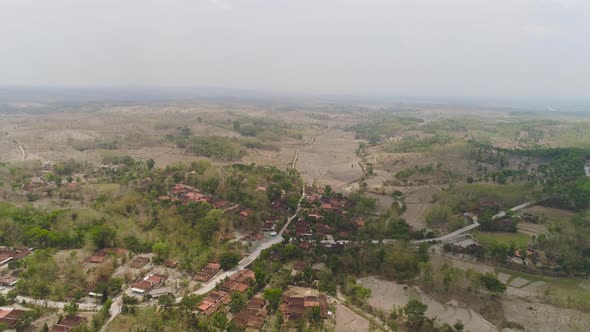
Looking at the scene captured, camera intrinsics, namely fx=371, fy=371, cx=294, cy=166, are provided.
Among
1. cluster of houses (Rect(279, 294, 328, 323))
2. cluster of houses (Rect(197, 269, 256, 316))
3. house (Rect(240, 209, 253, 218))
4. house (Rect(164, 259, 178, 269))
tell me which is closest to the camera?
cluster of houses (Rect(279, 294, 328, 323))

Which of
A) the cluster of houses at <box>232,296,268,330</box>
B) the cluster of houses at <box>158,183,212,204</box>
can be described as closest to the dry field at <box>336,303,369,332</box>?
the cluster of houses at <box>232,296,268,330</box>

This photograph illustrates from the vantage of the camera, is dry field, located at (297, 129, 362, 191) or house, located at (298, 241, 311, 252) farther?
dry field, located at (297, 129, 362, 191)

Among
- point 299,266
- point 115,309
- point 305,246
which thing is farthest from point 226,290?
point 305,246

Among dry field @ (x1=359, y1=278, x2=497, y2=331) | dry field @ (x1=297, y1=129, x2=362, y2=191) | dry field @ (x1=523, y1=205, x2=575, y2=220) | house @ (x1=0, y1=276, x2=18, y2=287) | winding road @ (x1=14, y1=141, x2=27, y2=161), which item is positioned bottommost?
dry field @ (x1=359, y1=278, x2=497, y2=331)

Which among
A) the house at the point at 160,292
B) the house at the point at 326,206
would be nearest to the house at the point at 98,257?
the house at the point at 160,292

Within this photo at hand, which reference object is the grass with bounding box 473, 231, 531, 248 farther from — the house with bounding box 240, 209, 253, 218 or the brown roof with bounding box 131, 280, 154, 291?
the brown roof with bounding box 131, 280, 154, 291

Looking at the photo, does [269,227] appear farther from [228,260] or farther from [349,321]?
[349,321]

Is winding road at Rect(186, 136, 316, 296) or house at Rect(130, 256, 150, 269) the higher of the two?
house at Rect(130, 256, 150, 269)

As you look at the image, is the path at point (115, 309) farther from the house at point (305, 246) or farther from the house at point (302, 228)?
→ the house at point (302, 228)

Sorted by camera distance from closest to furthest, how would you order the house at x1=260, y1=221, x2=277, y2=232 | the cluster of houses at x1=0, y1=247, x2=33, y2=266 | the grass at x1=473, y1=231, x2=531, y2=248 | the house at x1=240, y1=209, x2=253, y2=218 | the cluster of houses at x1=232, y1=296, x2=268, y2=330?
the cluster of houses at x1=232, y1=296, x2=268, y2=330
the cluster of houses at x1=0, y1=247, x2=33, y2=266
the grass at x1=473, y1=231, x2=531, y2=248
the house at x1=260, y1=221, x2=277, y2=232
the house at x1=240, y1=209, x2=253, y2=218
